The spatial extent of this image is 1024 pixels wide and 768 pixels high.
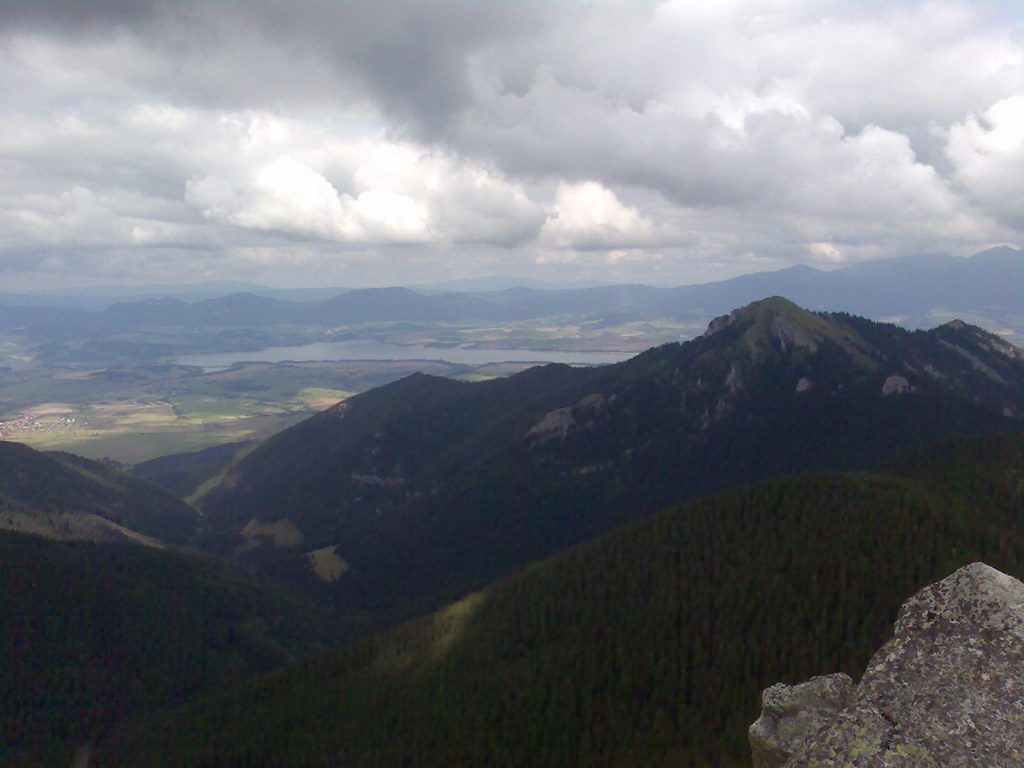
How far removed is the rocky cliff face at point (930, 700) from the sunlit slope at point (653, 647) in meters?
90.3

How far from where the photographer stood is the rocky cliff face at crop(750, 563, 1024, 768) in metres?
21.1

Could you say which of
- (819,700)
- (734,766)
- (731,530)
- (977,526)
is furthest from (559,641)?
(819,700)

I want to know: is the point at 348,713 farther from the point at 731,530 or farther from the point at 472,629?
the point at 731,530

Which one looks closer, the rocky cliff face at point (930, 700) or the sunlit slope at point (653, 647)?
the rocky cliff face at point (930, 700)

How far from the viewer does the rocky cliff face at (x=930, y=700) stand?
21.1 meters

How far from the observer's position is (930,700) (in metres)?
22.6

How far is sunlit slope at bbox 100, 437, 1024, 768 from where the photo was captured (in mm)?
132000

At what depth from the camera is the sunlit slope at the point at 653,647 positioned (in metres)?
132

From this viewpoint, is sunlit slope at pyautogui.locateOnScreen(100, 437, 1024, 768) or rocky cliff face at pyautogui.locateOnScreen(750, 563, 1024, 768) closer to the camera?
rocky cliff face at pyautogui.locateOnScreen(750, 563, 1024, 768)

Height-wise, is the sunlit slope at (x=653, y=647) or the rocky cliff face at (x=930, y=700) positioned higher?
the rocky cliff face at (x=930, y=700)

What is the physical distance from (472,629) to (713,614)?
79850 millimetres

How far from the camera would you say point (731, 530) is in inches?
6998

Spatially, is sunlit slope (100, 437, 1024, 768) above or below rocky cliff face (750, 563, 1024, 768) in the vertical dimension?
below

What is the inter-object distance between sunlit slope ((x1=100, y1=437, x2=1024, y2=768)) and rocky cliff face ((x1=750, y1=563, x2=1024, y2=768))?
90.3m
